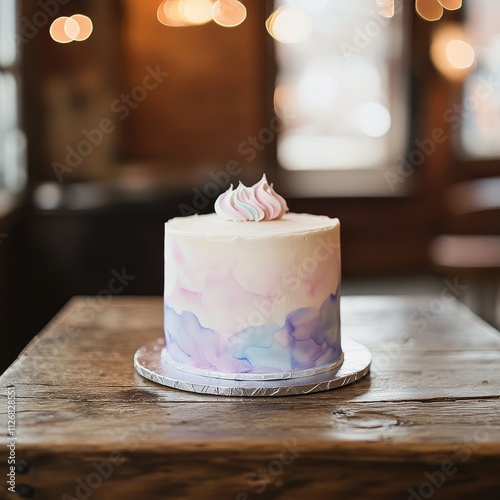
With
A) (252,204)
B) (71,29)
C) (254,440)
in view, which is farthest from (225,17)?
(254,440)

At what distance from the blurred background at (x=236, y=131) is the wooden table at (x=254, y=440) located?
2.63 meters

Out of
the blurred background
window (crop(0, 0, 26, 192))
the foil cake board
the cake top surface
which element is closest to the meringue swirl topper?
the cake top surface

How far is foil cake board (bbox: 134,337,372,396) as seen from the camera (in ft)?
4.10

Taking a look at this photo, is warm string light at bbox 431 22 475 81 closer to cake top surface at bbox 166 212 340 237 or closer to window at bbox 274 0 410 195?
window at bbox 274 0 410 195

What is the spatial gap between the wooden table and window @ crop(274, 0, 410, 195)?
385 centimetres

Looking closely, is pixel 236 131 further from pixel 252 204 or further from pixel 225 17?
pixel 252 204

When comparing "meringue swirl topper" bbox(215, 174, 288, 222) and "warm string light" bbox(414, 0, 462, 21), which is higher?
"warm string light" bbox(414, 0, 462, 21)

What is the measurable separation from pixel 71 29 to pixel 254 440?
3927 millimetres

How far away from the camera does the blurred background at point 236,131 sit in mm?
4316

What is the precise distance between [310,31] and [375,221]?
1.34m

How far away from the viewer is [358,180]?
5.17 metres

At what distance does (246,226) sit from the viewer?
1361mm

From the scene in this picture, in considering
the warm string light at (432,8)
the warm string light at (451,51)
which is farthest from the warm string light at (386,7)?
the warm string light at (451,51)

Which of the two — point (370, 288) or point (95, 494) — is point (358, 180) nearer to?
point (370, 288)
